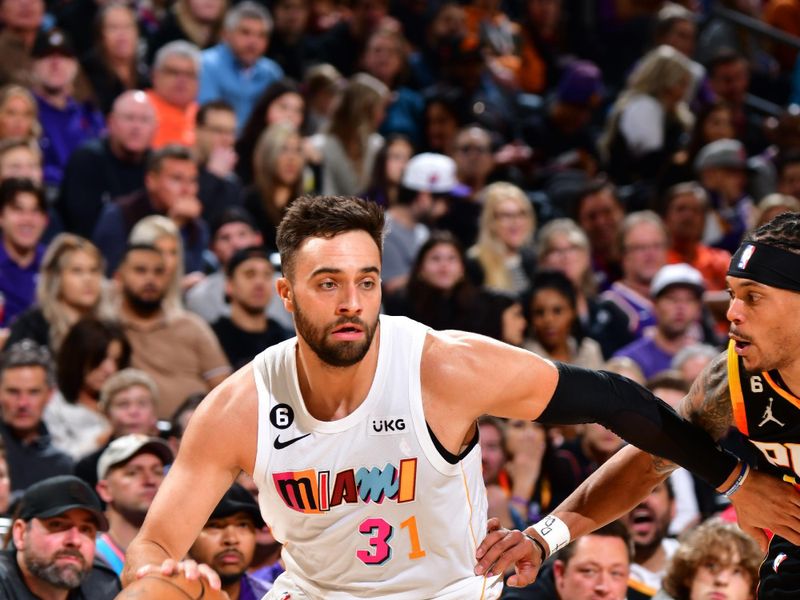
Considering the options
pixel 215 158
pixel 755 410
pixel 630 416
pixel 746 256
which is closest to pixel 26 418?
pixel 215 158

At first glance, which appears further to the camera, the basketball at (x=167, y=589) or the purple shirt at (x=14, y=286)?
the purple shirt at (x=14, y=286)

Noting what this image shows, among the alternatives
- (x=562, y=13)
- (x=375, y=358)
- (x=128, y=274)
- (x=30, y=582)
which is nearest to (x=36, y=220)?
(x=128, y=274)

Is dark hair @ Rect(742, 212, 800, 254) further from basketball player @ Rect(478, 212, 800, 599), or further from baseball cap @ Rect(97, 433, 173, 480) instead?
baseball cap @ Rect(97, 433, 173, 480)

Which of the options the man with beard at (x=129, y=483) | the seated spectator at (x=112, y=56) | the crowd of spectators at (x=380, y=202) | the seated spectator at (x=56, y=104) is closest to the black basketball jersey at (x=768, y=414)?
the crowd of spectators at (x=380, y=202)

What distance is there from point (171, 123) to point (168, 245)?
82.0 inches

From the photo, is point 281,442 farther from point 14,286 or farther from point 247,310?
point 14,286

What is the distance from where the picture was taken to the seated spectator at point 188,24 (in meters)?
11.1

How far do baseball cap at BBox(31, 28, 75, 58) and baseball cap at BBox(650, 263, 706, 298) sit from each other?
4.19 m

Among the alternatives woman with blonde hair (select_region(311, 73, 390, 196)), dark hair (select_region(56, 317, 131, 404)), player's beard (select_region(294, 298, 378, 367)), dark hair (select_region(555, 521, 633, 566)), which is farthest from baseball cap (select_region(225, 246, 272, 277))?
player's beard (select_region(294, 298, 378, 367))

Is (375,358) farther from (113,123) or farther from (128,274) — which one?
(113,123)

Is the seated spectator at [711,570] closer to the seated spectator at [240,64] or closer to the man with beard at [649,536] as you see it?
the man with beard at [649,536]

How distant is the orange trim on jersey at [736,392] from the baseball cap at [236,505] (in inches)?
88.5

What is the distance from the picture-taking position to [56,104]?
385 inches

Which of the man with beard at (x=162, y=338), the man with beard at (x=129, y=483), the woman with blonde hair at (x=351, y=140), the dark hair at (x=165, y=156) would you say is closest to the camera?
the man with beard at (x=129, y=483)
